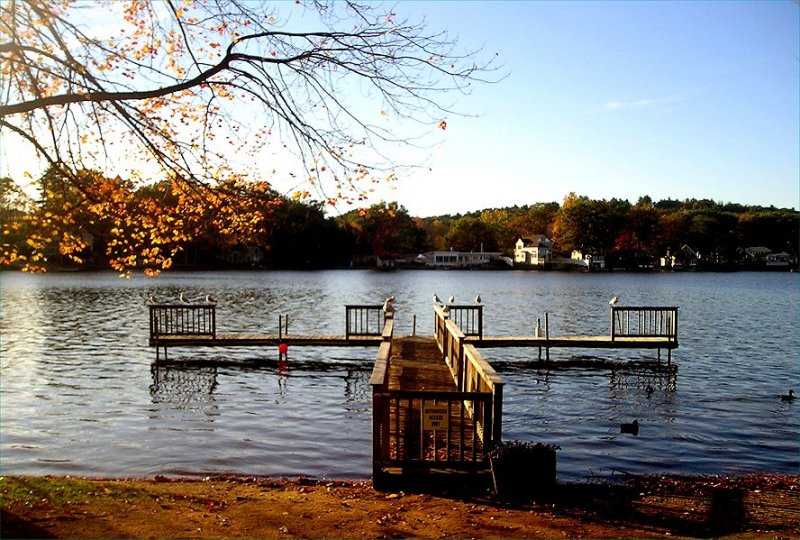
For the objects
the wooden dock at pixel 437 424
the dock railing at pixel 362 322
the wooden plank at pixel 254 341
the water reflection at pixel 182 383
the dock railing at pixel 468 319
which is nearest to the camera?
the wooden dock at pixel 437 424

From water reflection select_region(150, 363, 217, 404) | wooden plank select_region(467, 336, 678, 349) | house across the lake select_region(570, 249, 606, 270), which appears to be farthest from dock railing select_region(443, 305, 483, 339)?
house across the lake select_region(570, 249, 606, 270)

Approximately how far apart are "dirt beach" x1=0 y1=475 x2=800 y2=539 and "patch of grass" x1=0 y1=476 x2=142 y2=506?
0.01 metres

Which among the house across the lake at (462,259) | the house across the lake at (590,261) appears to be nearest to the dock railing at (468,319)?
the house across the lake at (462,259)

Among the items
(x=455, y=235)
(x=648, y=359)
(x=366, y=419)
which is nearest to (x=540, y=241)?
(x=455, y=235)

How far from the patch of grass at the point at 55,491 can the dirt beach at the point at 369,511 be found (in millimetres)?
12

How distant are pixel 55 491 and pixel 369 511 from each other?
3913 millimetres

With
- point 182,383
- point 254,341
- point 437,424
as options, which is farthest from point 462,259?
point 437,424

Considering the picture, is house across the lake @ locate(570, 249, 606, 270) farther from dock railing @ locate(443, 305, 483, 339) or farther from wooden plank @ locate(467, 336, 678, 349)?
wooden plank @ locate(467, 336, 678, 349)

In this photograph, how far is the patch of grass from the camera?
7.89 meters

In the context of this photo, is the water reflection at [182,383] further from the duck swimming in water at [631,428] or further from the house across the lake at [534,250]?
the house across the lake at [534,250]

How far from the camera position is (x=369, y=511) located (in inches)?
320

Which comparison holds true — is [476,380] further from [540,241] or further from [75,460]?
[540,241]

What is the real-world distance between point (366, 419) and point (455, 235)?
155 m

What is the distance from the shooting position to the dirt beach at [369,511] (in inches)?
282
